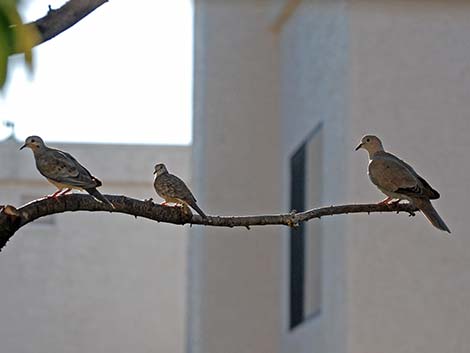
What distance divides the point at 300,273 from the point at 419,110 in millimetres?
4392

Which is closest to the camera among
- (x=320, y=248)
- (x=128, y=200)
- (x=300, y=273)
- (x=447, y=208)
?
(x=128, y=200)

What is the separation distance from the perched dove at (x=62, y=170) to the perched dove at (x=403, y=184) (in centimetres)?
142

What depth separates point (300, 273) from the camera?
53.7 ft

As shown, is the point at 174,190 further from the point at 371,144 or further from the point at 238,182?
the point at 238,182

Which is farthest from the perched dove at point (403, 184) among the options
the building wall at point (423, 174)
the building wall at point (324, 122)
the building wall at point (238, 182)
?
the building wall at point (238, 182)

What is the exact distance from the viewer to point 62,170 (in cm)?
709

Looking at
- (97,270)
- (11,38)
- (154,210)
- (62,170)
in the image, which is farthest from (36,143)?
(97,270)

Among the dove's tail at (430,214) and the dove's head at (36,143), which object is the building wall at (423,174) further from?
the dove's head at (36,143)

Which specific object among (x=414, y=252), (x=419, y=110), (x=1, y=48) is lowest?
(x=1, y=48)

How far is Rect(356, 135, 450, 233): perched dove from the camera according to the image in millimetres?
7101

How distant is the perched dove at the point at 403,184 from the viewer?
7.10 m

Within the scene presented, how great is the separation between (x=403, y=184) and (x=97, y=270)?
17776 mm

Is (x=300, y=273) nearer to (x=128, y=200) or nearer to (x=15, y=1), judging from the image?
(x=128, y=200)

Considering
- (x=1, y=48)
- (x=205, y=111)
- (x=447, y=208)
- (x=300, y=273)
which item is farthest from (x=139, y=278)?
(x=1, y=48)
